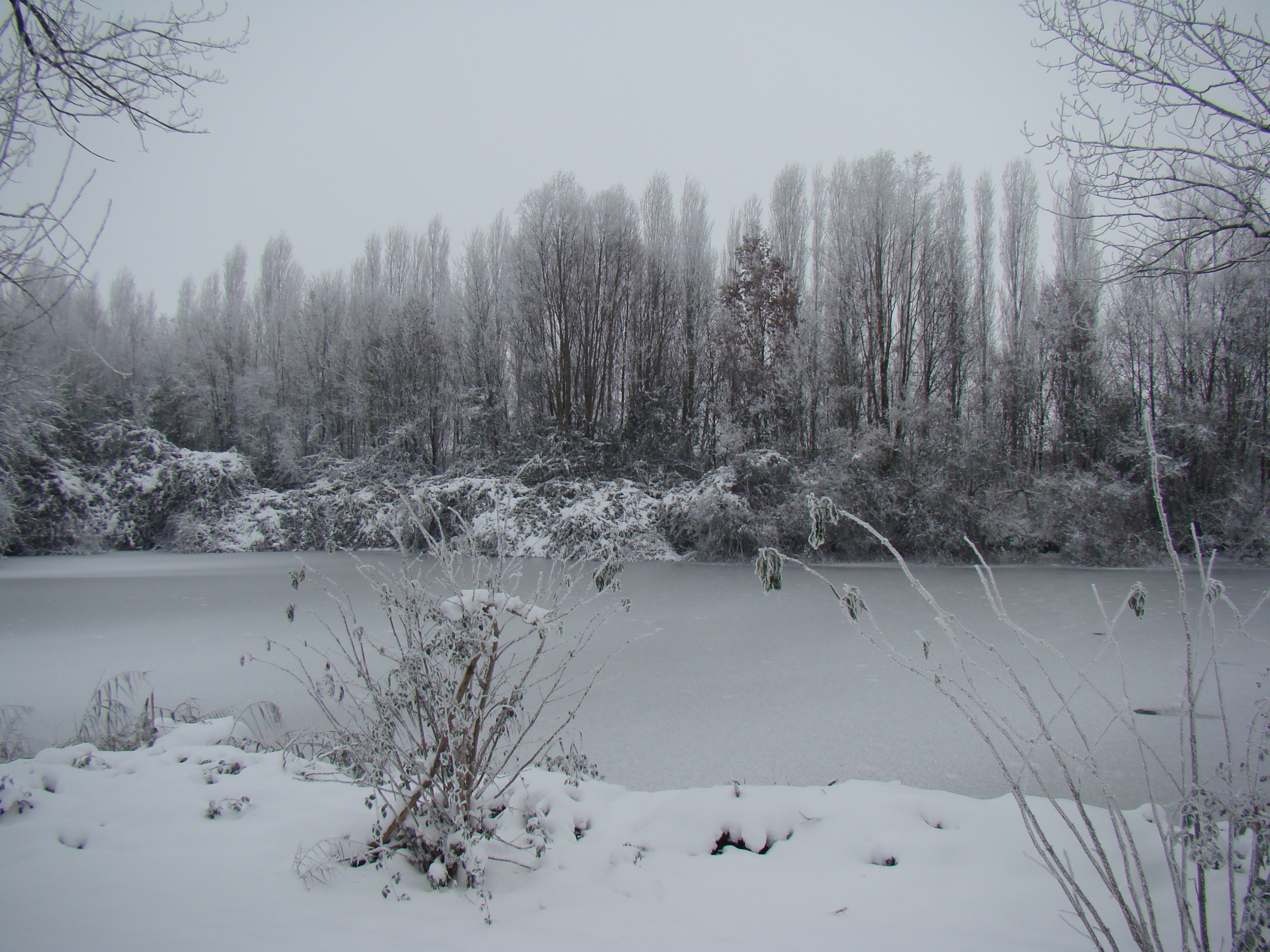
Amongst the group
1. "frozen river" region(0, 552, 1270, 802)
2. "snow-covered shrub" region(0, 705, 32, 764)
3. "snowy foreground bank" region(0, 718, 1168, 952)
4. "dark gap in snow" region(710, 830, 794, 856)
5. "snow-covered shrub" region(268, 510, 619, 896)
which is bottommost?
"frozen river" region(0, 552, 1270, 802)

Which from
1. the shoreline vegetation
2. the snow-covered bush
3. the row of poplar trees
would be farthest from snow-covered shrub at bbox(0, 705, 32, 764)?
the row of poplar trees

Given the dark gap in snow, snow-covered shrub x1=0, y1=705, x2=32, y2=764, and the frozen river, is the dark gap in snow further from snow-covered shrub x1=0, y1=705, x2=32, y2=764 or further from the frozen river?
snow-covered shrub x1=0, y1=705, x2=32, y2=764

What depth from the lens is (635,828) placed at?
Answer: 1874mm

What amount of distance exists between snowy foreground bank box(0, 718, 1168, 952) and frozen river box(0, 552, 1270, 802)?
19.6 inches

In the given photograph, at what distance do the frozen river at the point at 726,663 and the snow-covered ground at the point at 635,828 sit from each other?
0.07 ft

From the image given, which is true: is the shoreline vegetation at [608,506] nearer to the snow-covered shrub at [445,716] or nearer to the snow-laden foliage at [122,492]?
the snow-laden foliage at [122,492]

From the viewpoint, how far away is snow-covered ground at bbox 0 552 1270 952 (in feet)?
4.31

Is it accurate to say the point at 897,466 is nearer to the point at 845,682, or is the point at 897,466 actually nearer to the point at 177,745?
the point at 845,682

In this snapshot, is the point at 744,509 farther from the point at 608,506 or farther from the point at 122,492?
the point at 122,492

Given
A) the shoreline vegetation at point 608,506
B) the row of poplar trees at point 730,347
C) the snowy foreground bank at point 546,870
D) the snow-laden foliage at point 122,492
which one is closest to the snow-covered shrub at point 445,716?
the snowy foreground bank at point 546,870

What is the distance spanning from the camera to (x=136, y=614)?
17.6 feet

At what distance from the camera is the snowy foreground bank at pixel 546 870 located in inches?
50.6

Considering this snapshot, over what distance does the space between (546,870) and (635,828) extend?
0.35 m

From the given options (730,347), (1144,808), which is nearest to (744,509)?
(730,347)
